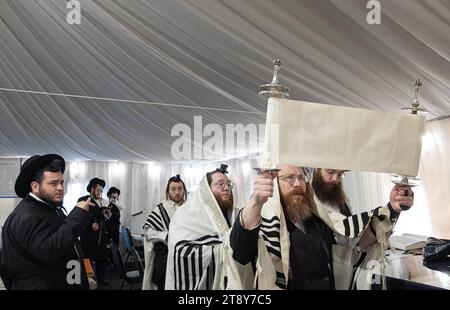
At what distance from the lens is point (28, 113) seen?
183 inches

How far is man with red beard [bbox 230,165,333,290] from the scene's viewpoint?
1146mm

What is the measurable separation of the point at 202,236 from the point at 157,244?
1.38 meters

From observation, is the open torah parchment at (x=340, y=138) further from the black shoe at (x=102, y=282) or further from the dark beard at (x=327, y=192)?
the black shoe at (x=102, y=282)

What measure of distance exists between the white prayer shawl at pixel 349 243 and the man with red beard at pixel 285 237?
5 centimetres

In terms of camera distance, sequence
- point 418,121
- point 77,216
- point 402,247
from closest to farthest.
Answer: point 418,121 → point 77,216 → point 402,247

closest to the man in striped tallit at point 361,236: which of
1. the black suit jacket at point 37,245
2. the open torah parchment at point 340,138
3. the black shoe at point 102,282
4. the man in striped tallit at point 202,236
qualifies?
the open torah parchment at point 340,138

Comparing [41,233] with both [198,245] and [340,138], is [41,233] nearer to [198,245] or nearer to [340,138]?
[198,245]

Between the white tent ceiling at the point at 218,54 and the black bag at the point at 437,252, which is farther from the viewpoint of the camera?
the white tent ceiling at the point at 218,54

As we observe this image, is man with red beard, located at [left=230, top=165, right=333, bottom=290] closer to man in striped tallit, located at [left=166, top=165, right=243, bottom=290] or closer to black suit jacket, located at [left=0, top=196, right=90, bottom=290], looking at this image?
man in striped tallit, located at [left=166, top=165, right=243, bottom=290]

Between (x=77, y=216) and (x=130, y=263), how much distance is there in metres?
5.39

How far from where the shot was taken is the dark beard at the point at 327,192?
1.94 meters

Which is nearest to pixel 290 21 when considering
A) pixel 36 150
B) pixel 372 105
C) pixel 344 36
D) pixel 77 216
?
pixel 344 36

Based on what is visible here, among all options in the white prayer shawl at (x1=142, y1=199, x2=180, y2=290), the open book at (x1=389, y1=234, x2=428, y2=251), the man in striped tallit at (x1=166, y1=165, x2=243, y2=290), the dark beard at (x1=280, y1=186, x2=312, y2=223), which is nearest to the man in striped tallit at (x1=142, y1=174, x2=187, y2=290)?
the white prayer shawl at (x1=142, y1=199, x2=180, y2=290)
